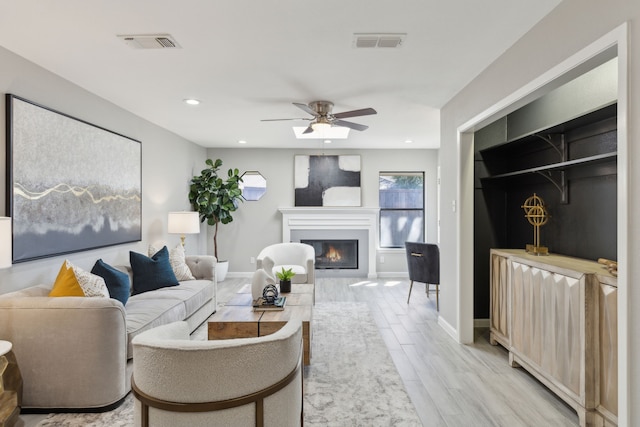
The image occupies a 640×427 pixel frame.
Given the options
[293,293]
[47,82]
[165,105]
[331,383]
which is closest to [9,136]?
[47,82]

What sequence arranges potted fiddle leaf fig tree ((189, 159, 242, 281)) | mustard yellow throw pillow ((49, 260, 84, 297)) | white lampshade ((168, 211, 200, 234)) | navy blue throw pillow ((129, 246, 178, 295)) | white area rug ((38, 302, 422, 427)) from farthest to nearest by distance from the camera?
potted fiddle leaf fig tree ((189, 159, 242, 281)), white lampshade ((168, 211, 200, 234)), navy blue throw pillow ((129, 246, 178, 295)), mustard yellow throw pillow ((49, 260, 84, 297)), white area rug ((38, 302, 422, 427))

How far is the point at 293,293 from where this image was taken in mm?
3779

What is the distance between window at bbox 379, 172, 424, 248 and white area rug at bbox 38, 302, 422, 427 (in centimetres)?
343

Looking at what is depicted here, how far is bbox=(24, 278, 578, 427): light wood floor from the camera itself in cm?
231

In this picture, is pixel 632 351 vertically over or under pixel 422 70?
under

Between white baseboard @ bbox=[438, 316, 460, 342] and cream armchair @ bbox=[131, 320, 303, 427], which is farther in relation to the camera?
white baseboard @ bbox=[438, 316, 460, 342]

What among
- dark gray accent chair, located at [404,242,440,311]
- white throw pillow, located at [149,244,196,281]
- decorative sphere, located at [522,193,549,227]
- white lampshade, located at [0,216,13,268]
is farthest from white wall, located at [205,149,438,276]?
white lampshade, located at [0,216,13,268]

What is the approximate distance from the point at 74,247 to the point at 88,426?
1661mm

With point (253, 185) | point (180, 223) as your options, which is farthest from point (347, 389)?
point (253, 185)

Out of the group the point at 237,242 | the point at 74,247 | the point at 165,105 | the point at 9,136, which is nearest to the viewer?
the point at 9,136

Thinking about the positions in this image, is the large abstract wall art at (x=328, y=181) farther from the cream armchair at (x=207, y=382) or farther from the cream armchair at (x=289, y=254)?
the cream armchair at (x=207, y=382)

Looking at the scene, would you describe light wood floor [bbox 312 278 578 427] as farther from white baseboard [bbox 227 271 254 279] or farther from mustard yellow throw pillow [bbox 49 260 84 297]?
white baseboard [bbox 227 271 254 279]

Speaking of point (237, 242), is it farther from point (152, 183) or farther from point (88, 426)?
point (88, 426)

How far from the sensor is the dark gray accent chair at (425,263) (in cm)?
473
